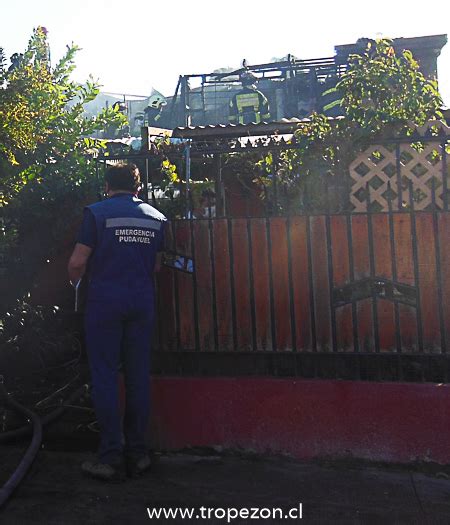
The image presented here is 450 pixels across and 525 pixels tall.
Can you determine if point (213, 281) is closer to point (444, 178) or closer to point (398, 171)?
point (398, 171)

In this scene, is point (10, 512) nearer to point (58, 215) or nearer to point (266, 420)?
point (266, 420)

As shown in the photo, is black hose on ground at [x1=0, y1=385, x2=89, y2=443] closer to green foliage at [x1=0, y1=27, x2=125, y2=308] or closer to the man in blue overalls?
the man in blue overalls

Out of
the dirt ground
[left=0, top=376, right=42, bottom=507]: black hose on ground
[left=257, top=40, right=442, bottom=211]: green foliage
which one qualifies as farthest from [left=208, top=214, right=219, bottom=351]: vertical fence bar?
[left=0, top=376, right=42, bottom=507]: black hose on ground

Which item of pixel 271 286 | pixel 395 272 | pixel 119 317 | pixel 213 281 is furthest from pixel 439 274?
pixel 119 317

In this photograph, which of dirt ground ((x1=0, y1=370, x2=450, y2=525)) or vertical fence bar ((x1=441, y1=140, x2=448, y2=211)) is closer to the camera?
dirt ground ((x1=0, y1=370, x2=450, y2=525))

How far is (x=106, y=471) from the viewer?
13.4ft

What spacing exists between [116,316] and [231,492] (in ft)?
4.14

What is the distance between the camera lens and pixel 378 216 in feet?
14.8

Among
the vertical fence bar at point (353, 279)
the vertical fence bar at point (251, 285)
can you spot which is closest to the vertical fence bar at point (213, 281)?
the vertical fence bar at point (251, 285)

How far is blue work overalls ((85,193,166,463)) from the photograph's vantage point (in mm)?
4152

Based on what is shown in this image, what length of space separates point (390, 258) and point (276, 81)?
53.9 feet

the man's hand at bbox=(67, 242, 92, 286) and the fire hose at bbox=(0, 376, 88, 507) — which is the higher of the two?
the man's hand at bbox=(67, 242, 92, 286)

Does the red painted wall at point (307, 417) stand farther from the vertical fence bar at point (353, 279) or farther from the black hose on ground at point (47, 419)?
the black hose on ground at point (47, 419)

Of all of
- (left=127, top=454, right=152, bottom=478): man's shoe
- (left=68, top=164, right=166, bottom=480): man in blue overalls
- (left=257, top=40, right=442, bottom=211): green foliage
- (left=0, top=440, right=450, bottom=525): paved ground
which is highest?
(left=257, top=40, right=442, bottom=211): green foliage
